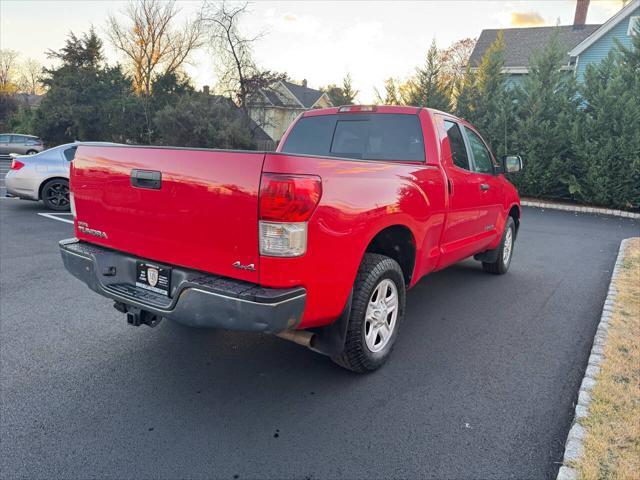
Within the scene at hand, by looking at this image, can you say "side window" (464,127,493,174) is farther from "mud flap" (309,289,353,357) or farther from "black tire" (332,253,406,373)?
"mud flap" (309,289,353,357)

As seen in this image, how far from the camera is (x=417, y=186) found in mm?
3459

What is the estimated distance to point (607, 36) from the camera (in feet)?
72.0

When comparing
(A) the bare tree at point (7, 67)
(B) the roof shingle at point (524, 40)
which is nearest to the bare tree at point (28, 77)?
(A) the bare tree at point (7, 67)

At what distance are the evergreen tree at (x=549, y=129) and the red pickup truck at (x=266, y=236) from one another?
1326 cm

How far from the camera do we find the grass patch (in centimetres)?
230

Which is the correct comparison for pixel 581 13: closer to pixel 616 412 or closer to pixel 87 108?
pixel 616 412

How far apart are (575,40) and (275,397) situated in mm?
29710

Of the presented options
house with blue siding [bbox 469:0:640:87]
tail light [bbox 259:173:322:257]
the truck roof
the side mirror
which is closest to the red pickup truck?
tail light [bbox 259:173:322:257]

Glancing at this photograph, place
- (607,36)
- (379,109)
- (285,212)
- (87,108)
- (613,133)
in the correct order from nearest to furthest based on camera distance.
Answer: (285,212) → (379,109) → (613,133) → (607,36) → (87,108)

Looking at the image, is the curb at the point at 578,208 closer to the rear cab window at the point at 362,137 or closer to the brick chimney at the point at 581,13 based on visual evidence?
the rear cab window at the point at 362,137

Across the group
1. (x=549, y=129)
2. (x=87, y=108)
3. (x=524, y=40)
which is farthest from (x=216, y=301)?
(x=87, y=108)

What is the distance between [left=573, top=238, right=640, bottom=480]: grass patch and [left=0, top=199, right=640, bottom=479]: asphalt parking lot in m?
0.17

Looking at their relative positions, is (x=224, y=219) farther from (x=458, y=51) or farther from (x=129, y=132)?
(x=458, y=51)

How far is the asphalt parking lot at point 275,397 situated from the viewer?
7.82ft
